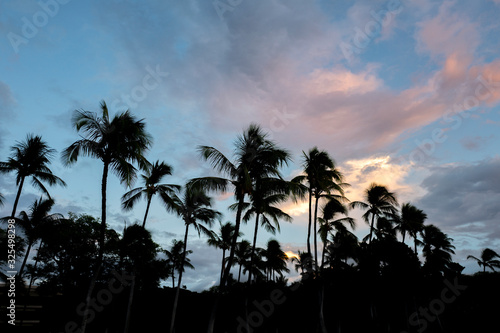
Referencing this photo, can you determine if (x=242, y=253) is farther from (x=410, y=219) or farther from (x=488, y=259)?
(x=488, y=259)

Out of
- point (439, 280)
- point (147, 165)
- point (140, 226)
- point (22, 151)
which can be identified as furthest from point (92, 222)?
point (439, 280)

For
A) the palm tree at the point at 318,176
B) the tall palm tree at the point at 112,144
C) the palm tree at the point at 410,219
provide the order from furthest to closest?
the palm tree at the point at 410,219 → the palm tree at the point at 318,176 → the tall palm tree at the point at 112,144

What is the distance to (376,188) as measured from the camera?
Answer: 104 feet

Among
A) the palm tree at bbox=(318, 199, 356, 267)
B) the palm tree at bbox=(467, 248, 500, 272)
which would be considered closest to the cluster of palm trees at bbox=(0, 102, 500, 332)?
the palm tree at bbox=(318, 199, 356, 267)

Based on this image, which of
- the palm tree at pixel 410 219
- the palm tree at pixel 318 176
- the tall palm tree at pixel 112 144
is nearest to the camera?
the tall palm tree at pixel 112 144

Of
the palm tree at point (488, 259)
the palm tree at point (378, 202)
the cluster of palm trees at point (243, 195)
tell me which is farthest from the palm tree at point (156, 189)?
the palm tree at point (488, 259)

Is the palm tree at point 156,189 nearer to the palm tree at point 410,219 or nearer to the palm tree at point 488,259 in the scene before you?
the palm tree at point 410,219

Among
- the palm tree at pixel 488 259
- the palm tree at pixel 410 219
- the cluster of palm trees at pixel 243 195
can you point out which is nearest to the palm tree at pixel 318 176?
the cluster of palm trees at pixel 243 195

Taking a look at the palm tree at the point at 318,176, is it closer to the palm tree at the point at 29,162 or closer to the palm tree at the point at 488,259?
the palm tree at the point at 29,162

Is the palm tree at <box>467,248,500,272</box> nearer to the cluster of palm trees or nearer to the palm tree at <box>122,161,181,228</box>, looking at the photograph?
the cluster of palm trees

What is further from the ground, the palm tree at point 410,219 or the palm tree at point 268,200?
the palm tree at point 410,219

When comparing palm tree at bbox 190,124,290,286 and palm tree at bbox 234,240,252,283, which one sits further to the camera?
palm tree at bbox 234,240,252,283

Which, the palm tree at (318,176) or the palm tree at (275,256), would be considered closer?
the palm tree at (318,176)

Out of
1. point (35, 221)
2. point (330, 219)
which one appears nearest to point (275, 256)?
point (330, 219)
